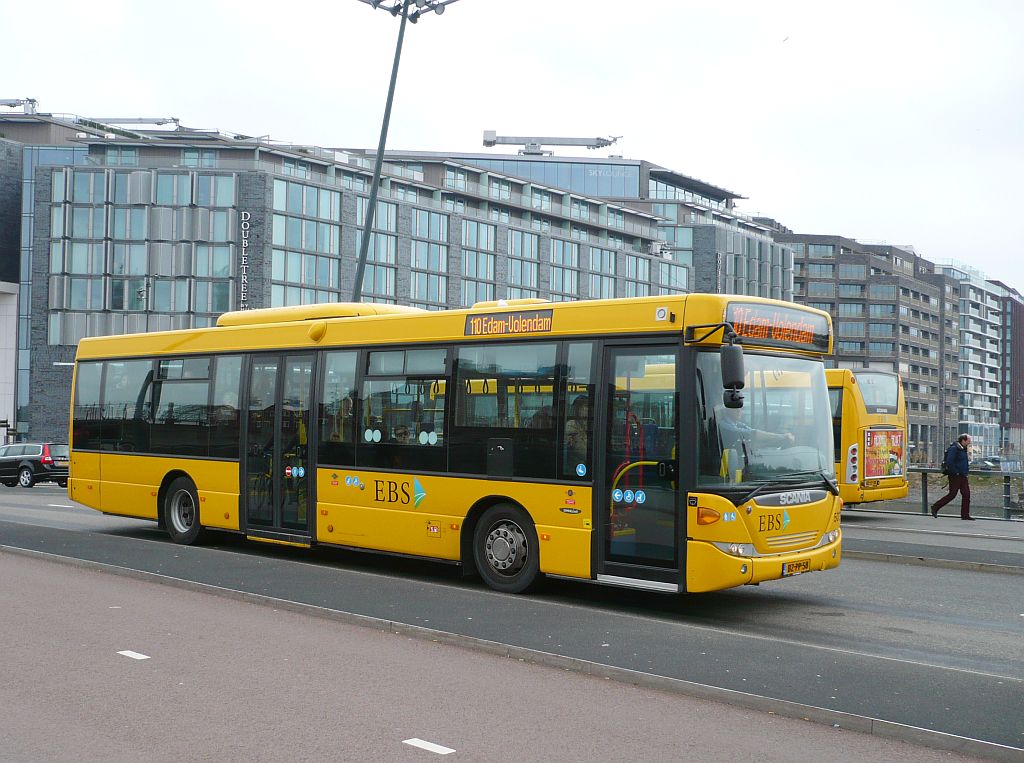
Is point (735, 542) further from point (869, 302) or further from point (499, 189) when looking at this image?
point (869, 302)

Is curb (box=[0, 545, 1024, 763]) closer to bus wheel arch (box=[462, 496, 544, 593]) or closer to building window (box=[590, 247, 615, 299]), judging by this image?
bus wheel arch (box=[462, 496, 544, 593])

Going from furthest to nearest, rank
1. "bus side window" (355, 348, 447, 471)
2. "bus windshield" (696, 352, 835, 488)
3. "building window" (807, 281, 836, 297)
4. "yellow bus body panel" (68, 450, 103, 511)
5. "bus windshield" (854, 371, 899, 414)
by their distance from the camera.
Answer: "building window" (807, 281, 836, 297) < "bus windshield" (854, 371, 899, 414) < "yellow bus body panel" (68, 450, 103, 511) < "bus side window" (355, 348, 447, 471) < "bus windshield" (696, 352, 835, 488)

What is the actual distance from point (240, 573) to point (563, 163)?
10339 centimetres

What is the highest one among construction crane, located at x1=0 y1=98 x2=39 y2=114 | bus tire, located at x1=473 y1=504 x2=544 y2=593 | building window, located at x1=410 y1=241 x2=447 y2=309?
construction crane, located at x1=0 y1=98 x2=39 y2=114

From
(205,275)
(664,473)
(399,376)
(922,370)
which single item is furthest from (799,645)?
(922,370)

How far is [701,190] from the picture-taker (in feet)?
386

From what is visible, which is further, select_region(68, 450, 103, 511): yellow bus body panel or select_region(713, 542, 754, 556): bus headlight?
select_region(68, 450, 103, 511): yellow bus body panel

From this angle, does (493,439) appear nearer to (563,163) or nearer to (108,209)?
(108,209)

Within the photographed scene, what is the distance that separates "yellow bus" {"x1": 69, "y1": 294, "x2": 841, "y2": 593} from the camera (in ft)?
32.8

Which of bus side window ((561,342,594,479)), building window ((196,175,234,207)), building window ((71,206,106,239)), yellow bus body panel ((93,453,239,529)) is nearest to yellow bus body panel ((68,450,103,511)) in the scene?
yellow bus body panel ((93,453,239,529))

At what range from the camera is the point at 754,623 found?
1017 cm

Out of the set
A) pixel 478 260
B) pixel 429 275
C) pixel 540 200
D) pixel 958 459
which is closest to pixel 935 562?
pixel 958 459

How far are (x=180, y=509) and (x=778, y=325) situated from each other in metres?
9.03

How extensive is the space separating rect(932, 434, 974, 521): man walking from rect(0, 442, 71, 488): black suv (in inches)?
1044
